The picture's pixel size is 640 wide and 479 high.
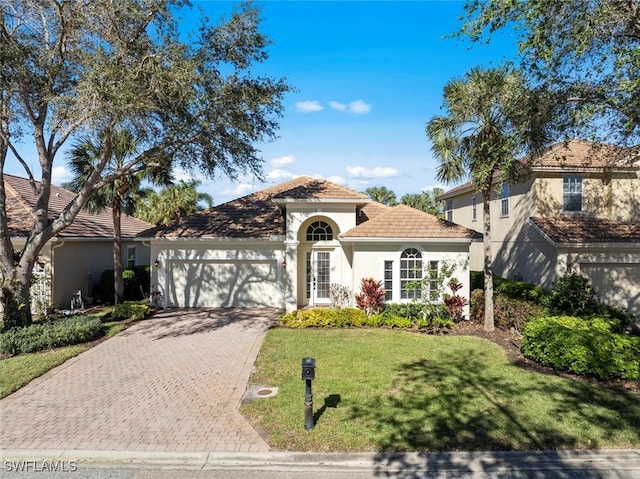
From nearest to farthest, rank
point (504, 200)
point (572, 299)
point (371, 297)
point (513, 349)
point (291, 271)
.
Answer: point (513, 349) → point (572, 299) → point (371, 297) → point (291, 271) → point (504, 200)

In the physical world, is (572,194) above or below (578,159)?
below

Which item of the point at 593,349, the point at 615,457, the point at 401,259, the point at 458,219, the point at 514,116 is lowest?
the point at 615,457

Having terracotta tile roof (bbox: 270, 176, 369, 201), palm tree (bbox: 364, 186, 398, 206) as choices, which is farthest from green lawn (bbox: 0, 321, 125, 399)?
palm tree (bbox: 364, 186, 398, 206)

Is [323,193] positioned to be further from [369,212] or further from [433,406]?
[433,406]

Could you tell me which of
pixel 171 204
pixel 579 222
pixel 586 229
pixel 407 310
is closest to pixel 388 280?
pixel 407 310

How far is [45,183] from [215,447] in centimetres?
1153

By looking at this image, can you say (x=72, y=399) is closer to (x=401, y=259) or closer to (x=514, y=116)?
(x=401, y=259)

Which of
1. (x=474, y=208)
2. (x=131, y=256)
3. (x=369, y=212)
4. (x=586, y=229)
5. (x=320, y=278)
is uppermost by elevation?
(x=474, y=208)

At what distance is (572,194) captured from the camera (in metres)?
16.3

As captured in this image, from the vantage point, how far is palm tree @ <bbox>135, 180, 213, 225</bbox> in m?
28.0

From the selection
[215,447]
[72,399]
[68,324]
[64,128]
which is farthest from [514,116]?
[68,324]

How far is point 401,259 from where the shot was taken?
14.6 meters

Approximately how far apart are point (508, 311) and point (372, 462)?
1032cm

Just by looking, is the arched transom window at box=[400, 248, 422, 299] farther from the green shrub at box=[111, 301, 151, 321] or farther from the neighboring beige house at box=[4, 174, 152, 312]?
the neighboring beige house at box=[4, 174, 152, 312]
